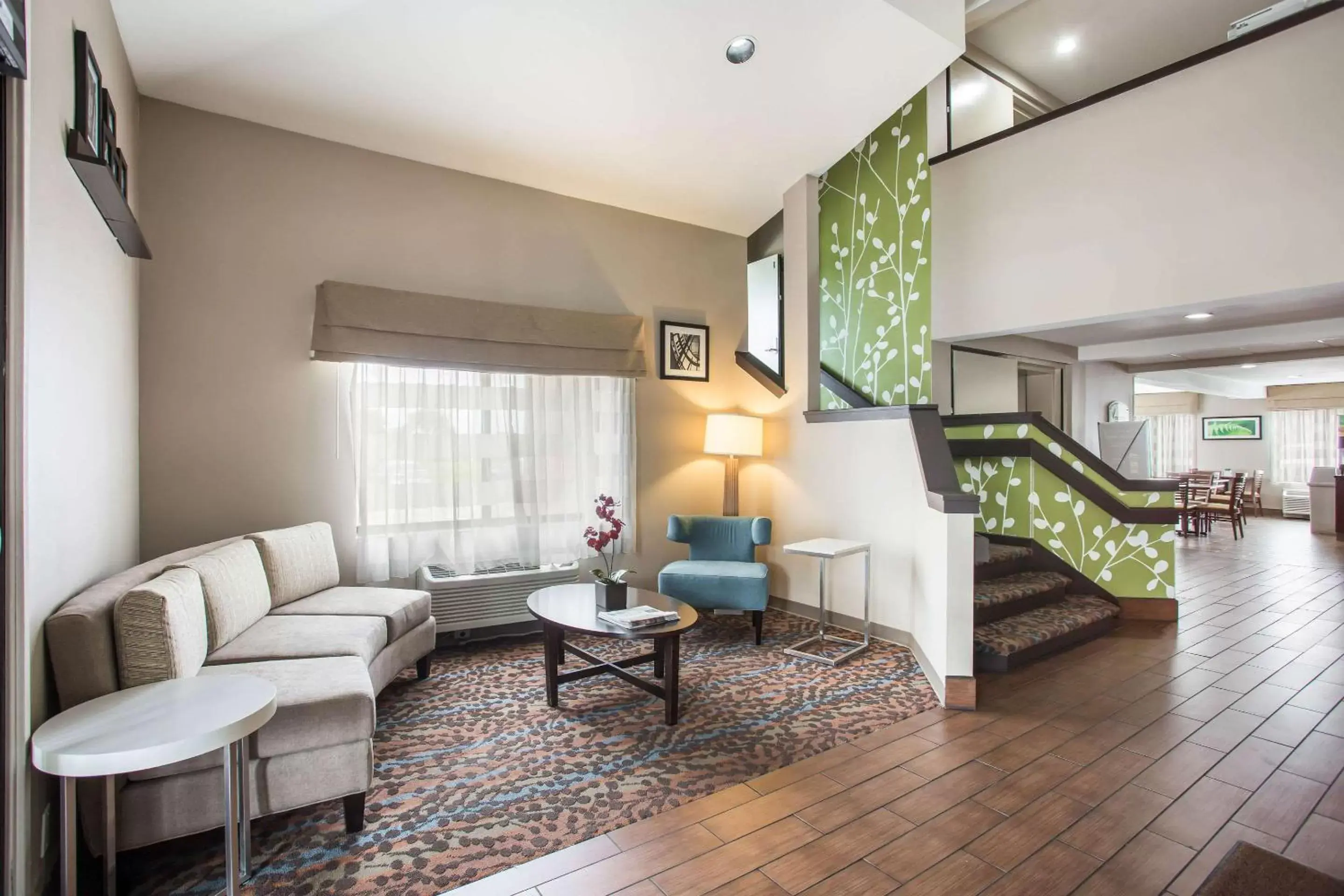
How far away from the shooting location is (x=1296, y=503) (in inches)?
464

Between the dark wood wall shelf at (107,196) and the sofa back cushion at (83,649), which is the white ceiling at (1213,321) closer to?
the dark wood wall shelf at (107,196)

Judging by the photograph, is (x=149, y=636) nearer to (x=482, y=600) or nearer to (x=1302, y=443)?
(x=482, y=600)

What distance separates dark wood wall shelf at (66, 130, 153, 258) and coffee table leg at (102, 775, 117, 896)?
1.89 meters

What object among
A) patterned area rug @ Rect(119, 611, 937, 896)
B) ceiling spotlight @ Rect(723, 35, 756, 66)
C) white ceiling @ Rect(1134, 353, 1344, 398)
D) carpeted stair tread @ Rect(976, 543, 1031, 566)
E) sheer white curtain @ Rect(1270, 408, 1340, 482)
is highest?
ceiling spotlight @ Rect(723, 35, 756, 66)

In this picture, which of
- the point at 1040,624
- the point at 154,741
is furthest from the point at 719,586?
the point at 154,741

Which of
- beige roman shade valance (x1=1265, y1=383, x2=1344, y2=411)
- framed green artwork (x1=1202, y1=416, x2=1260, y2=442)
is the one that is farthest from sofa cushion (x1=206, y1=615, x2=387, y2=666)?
framed green artwork (x1=1202, y1=416, x2=1260, y2=442)

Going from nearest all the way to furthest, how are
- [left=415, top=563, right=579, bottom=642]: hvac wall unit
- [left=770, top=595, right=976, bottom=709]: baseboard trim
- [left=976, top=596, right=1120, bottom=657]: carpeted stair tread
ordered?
[left=770, top=595, right=976, bottom=709]: baseboard trim
[left=976, top=596, right=1120, bottom=657]: carpeted stair tread
[left=415, top=563, right=579, bottom=642]: hvac wall unit

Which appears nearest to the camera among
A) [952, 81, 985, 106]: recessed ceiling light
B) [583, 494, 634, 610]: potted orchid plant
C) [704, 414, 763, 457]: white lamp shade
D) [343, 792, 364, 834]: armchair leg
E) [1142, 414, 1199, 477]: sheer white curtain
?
[343, 792, 364, 834]: armchair leg

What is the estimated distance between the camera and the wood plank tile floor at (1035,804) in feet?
6.32

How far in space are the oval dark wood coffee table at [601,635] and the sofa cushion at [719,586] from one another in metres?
0.50

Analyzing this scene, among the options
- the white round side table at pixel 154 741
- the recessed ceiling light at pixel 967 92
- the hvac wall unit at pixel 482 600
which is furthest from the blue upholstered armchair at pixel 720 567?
the recessed ceiling light at pixel 967 92

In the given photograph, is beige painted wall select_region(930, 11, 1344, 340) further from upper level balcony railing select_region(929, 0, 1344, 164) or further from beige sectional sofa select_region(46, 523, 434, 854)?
beige sectional sofa select_region(46, 523, 434, 854)

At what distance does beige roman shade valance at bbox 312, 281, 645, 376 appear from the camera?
3.79 meters

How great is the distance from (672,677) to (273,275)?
3152 mm
